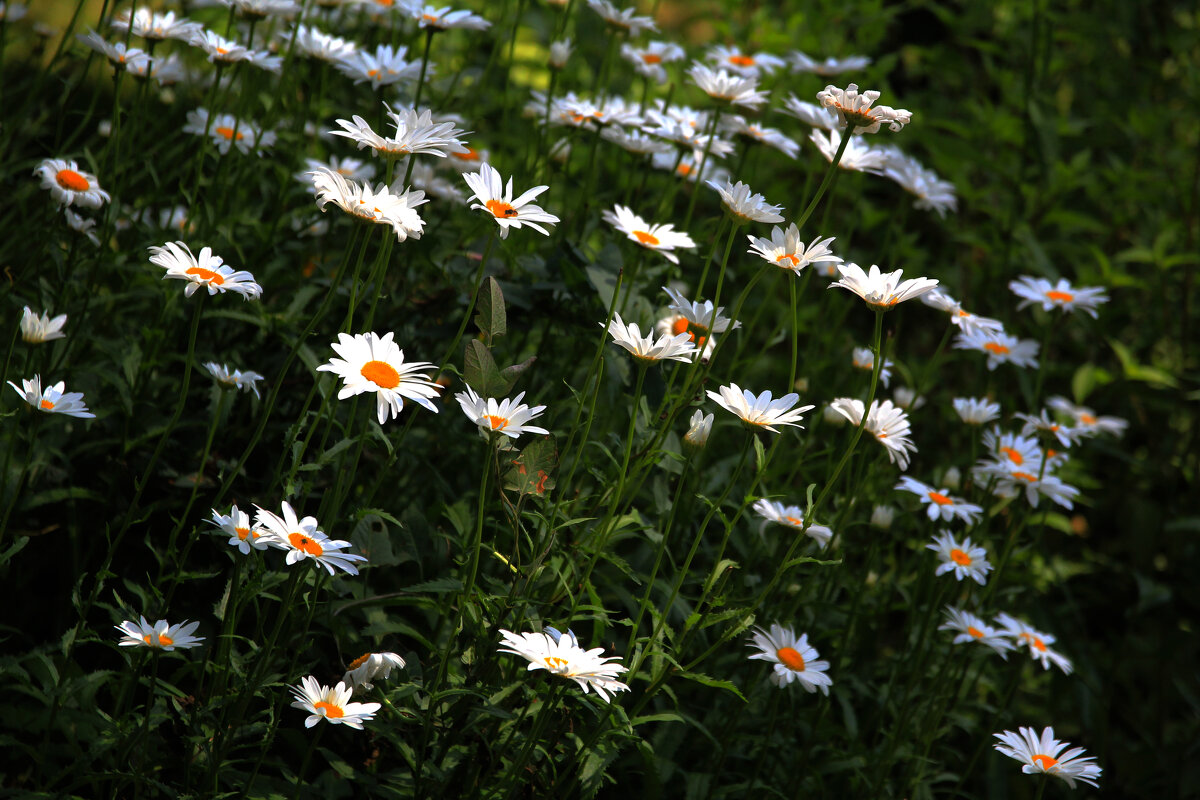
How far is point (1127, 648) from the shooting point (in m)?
2.93

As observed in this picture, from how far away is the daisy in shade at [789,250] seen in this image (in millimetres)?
1404

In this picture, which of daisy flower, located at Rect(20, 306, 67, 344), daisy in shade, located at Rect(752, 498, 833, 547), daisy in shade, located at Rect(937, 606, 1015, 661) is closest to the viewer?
daisy flower, located at Rect(20, 306, 67, 344)

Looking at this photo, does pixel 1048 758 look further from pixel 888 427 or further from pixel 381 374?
pixel 381 374

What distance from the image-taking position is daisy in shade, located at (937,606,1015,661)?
6.41ft

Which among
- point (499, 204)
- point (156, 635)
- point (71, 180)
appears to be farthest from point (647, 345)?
point (71, 180)

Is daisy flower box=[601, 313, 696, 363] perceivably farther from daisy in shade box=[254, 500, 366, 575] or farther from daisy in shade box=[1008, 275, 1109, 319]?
daisy in shade box=[1008, 275, 1109, 319]

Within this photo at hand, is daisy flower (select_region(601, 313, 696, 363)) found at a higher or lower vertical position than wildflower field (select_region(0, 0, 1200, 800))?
higher

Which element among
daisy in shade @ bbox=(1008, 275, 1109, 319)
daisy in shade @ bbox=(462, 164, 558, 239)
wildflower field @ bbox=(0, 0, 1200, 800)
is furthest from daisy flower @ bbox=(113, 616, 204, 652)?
daisy in shade @ bbox=(1008, 275, 1109, 319)

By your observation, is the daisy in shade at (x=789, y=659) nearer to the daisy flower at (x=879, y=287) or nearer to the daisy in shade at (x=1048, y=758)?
the daisy in shade at (x=1048, y=758)

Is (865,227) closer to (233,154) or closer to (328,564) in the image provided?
(233,154)

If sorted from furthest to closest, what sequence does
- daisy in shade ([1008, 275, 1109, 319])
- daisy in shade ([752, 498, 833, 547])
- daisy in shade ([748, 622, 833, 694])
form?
daisy in shade ([1008, 275, 1109, 319]) < daisy in shade ([752, 498, 833, 547]) < daisy in shade ([748, 622, 833, 694])

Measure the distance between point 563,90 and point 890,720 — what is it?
95.0 inches

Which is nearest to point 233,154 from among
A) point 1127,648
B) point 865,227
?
point 865,227

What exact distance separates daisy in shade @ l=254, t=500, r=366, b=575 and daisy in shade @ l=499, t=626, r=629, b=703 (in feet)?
0.82
